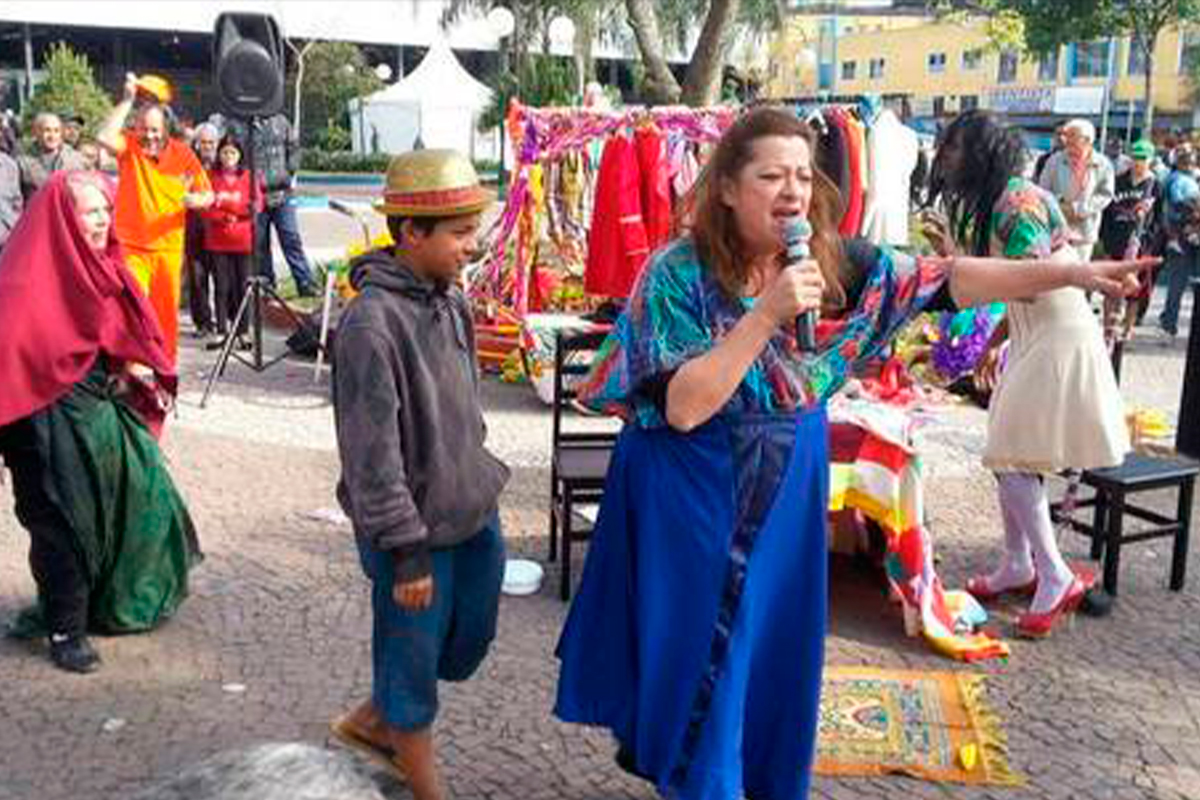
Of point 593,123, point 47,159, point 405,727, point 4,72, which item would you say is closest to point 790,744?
point 405,727

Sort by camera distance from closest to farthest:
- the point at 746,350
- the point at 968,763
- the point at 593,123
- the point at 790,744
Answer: the point at 746,350 < the point at 790,744 < the point at 968,763 < the point at 593,123

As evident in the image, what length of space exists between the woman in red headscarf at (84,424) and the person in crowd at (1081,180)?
8773 mm

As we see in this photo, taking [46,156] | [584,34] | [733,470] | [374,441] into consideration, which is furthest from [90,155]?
[584,34]

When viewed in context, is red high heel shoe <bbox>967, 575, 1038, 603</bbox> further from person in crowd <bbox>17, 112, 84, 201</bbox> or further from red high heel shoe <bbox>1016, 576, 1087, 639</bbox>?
person in crowd <bbox>17, 112, 84, 201</bbox>

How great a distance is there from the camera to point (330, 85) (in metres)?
37.9

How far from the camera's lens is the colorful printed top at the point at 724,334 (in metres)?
2.58

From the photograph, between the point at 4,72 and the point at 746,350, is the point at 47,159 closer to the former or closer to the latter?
the point at 746,350

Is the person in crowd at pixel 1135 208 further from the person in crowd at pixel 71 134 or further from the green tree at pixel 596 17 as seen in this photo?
the green tree at pixel 596 17

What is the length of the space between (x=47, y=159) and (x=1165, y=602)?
869 centimetres

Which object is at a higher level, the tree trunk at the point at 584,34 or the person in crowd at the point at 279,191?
the tree trunk at the point at 584,34

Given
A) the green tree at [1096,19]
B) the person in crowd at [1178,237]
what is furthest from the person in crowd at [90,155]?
the green tree at [1096,19]

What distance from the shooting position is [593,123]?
859cm

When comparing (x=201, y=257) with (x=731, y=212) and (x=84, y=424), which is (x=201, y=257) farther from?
(x=731, y=212)

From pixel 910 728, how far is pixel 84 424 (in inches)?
108
